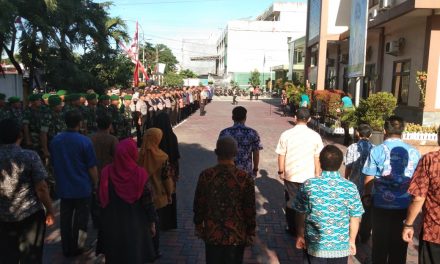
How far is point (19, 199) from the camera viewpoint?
3.59 metres

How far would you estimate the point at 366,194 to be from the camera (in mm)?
4164

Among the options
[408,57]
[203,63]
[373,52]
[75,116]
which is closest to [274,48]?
[203,63]

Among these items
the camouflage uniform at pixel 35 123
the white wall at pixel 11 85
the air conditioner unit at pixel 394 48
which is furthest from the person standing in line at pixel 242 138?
the air conditioner unit at pixel 394 48

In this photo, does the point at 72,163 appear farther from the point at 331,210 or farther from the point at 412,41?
the point at 412,41

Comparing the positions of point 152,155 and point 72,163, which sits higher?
point 152,155

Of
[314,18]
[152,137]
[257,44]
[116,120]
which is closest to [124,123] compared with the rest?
[116,120]

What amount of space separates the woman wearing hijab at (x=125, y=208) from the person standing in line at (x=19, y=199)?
67 cm

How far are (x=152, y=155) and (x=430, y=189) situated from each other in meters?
2.74

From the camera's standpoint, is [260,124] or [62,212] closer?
[62,212]

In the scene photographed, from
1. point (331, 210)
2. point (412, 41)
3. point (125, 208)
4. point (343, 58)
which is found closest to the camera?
point (331, 210)

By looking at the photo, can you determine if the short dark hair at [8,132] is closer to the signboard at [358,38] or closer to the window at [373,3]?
the signboard at [358,38]

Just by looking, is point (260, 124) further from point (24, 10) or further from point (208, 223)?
point (208, 223)

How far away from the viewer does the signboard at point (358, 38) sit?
Result: 510 inches

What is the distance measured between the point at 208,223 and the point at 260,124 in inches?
628
